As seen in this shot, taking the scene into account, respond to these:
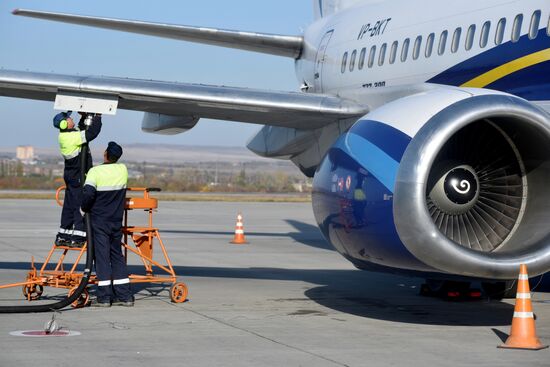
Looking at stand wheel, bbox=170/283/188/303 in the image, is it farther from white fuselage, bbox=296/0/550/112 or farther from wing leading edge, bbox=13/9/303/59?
wing leading edge, bbox=13/9/303/59

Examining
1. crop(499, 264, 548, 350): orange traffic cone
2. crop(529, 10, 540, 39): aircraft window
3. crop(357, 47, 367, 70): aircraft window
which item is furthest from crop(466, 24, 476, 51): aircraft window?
crop(499, 264, 548, 350): orange traffic cone

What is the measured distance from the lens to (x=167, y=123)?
670 inches

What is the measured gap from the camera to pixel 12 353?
8.62 meters

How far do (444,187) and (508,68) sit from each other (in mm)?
2103

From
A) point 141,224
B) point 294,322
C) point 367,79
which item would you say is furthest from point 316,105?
point 141,224

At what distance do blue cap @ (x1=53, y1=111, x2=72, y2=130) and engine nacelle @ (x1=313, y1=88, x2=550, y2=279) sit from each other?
3.28 meters

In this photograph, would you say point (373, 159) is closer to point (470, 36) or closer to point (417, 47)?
point (470, 36)

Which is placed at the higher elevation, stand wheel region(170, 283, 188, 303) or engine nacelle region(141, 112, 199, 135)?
engine nacelle region(141, 112, 199, 135)

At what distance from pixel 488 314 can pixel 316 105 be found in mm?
4141

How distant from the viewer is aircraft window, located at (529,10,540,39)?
1174 centimetres

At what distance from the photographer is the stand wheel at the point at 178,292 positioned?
12.2 meters

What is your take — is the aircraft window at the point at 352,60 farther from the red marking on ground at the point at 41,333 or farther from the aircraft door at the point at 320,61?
the red marking on ground at the point at 41,333

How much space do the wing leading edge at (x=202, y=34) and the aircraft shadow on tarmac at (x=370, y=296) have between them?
3.92m

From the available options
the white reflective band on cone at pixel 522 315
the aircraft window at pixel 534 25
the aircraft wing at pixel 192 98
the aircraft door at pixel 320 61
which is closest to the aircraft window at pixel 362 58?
the aircraft wing at pixel 192 98
